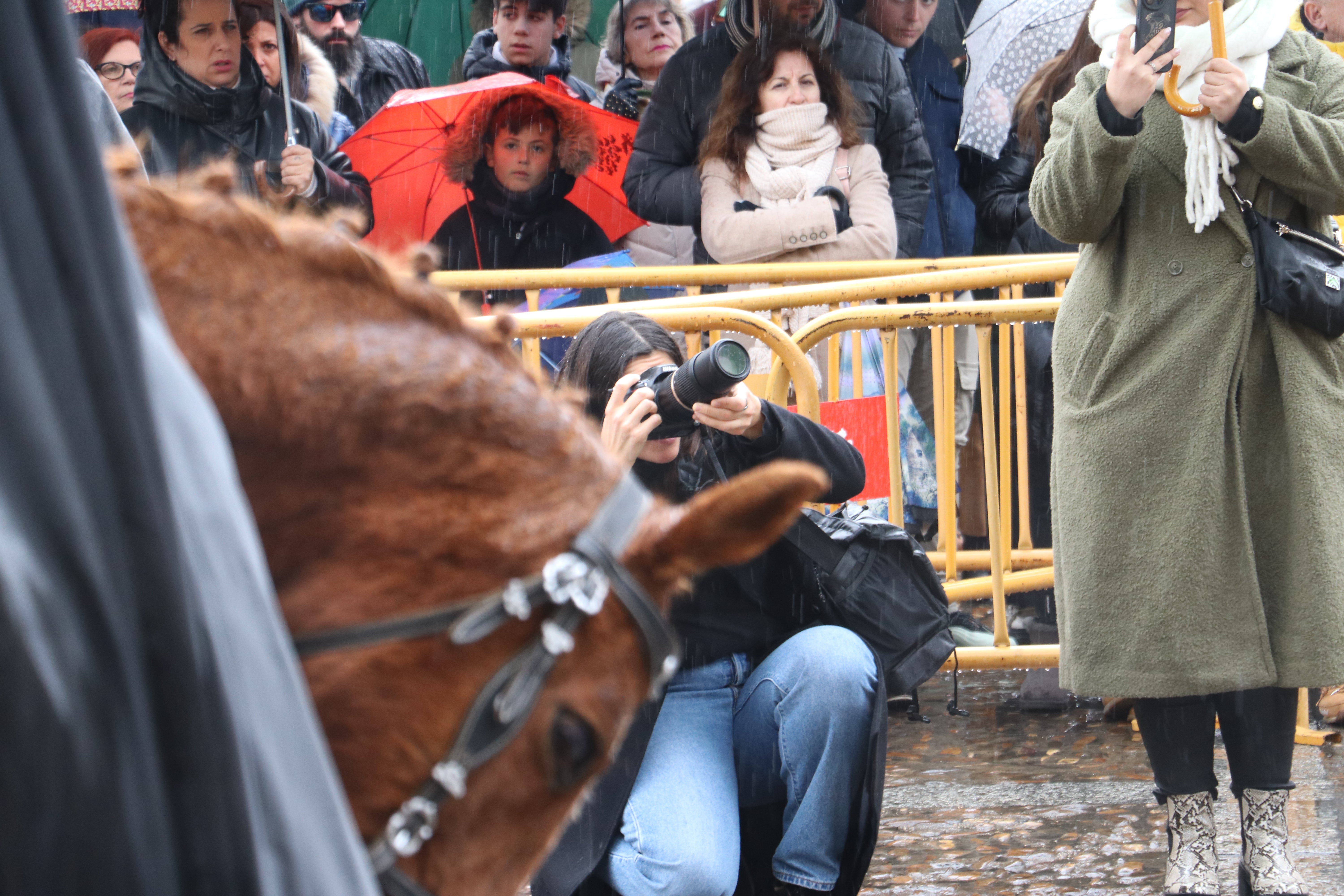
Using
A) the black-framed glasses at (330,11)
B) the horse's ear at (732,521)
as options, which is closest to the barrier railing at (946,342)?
the black-framed glasses at (330,11)

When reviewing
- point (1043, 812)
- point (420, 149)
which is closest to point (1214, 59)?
point (1043, 812)

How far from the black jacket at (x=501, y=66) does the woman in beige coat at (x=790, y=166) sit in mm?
869

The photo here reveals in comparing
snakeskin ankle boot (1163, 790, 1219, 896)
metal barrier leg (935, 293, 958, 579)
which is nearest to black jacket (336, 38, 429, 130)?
metal barrier leg (935, 293, 958, 579)

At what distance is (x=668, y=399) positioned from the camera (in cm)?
296

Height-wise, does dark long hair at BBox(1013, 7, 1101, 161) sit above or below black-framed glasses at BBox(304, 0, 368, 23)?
below

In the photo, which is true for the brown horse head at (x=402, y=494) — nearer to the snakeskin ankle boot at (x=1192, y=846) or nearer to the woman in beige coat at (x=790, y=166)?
the snakeskin ankle boot at (x=1192, y=846)

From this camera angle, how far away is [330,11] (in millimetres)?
6270

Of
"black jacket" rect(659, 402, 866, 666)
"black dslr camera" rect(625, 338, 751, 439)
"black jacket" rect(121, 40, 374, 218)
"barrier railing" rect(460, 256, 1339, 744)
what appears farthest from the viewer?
"black jacket" rect(121, 40, 374, 218)

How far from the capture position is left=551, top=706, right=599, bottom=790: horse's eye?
101cm

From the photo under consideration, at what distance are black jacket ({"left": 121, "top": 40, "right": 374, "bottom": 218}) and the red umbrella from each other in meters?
0.75

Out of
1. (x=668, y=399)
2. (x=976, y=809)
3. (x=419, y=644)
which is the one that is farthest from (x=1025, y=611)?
(x=419, y=644)

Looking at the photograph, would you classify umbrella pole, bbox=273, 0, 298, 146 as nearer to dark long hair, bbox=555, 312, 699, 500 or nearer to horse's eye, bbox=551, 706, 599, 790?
dark long hair, bbox=555, 312, 699, 500

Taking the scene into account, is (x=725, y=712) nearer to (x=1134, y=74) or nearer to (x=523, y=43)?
(x=1134, y=74)

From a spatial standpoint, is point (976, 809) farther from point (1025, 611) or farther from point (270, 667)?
point (270, 667)
